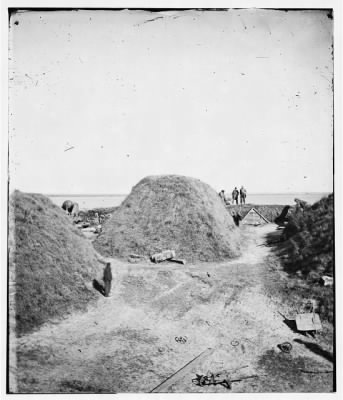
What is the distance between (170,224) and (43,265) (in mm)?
5611

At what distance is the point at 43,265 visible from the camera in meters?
13.6

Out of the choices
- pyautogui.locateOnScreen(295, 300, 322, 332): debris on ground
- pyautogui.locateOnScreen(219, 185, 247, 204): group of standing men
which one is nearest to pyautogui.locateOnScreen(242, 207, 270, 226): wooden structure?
pyautogui.locateOnScreen(219, 185, 247, 204): group of standing men

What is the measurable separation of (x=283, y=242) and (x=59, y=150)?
10497 millimetres

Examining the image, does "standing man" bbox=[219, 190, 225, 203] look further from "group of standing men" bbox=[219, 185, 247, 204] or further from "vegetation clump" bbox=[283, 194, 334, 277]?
"vegetation clump" bbox=[283, 194, 334, 277]

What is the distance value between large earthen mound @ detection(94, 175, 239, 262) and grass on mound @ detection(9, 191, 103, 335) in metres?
2.31

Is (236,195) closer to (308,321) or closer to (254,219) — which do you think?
(254,219)

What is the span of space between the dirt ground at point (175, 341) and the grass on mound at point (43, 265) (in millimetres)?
536

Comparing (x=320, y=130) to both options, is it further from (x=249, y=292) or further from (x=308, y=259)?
(x=249, y=292)

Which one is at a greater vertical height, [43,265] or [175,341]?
[43,265]

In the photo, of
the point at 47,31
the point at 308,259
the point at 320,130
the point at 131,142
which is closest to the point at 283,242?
the point at 308,259

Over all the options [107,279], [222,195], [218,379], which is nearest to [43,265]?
[107,279]

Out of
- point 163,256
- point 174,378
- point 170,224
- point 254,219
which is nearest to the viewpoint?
point 174,378

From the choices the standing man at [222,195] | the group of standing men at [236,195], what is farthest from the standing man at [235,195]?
the standing man at [222,195]

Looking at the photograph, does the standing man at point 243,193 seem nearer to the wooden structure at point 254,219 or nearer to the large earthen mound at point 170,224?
the large earthen mound at point 170,224
